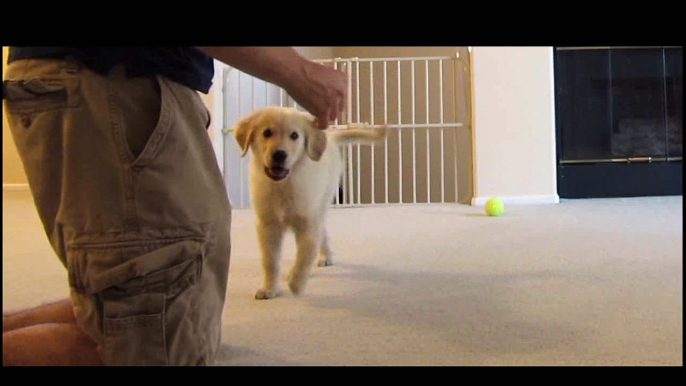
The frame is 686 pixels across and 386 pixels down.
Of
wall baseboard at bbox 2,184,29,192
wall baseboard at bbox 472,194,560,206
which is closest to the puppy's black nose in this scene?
wall baseboard at bbox 472,194,560,206

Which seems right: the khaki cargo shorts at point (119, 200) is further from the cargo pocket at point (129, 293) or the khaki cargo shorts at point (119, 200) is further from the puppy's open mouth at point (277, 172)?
the puppy's open mouth at point (277, 172)

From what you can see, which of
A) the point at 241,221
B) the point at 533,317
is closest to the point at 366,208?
the point at 241,221

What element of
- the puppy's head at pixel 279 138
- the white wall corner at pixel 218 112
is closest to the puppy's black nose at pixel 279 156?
the puppy's head at pixel 279 138

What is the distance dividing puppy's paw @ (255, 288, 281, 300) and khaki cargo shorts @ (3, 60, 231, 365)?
55 cm

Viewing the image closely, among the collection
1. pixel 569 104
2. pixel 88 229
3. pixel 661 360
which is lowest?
pixel 661 360

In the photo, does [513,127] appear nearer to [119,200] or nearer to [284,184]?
[284,184]

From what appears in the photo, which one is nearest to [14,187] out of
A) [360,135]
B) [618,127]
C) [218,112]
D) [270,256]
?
[218,112]

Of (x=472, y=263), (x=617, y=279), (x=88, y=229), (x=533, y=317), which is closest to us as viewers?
(x=88, y=229)

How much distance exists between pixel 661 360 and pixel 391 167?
12.1 ft

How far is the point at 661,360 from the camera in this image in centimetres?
85

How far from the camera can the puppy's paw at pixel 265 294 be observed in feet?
4.34

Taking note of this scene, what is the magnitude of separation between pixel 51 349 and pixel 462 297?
79 cm

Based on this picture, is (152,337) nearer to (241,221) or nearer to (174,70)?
(174,70)

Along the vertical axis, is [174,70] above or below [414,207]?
above
